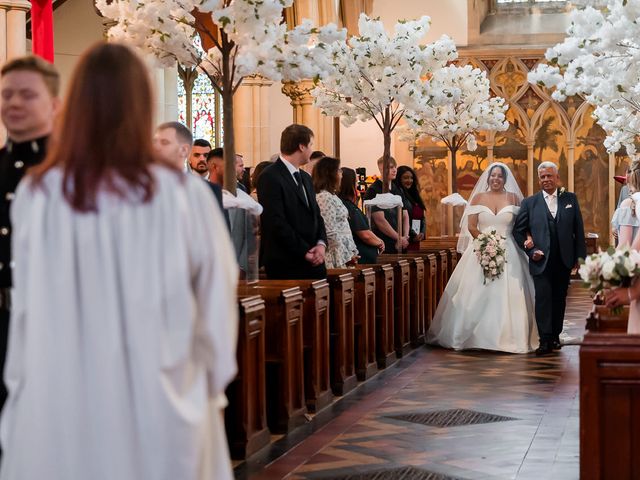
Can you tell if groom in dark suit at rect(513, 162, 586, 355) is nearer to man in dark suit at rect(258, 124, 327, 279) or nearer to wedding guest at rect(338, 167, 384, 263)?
wedding guest at rect(338, 167, 384, 263)

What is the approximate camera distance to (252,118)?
749 inches

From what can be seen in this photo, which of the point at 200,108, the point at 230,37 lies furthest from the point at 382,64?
the point at 200,108

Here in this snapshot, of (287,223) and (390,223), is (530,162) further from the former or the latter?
(287,223)

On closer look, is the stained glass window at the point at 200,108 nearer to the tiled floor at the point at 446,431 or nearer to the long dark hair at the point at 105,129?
the tiled floor at the point at 446,431

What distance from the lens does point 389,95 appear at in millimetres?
12172

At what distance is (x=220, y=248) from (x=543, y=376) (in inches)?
259

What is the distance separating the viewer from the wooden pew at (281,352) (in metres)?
6.95

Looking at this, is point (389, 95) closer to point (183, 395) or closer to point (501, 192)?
point (501, 192)

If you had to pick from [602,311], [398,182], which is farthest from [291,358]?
[398,182]

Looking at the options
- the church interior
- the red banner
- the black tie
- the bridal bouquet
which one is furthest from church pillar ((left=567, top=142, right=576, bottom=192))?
the black tie

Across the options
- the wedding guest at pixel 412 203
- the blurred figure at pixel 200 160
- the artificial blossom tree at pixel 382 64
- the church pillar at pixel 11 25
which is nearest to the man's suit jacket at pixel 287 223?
the blurred figure at pixel 200 160

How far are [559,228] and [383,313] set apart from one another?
1.94 metres

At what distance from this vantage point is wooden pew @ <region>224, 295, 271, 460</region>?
20.2ft

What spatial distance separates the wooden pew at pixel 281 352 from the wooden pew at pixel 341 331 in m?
1.17
